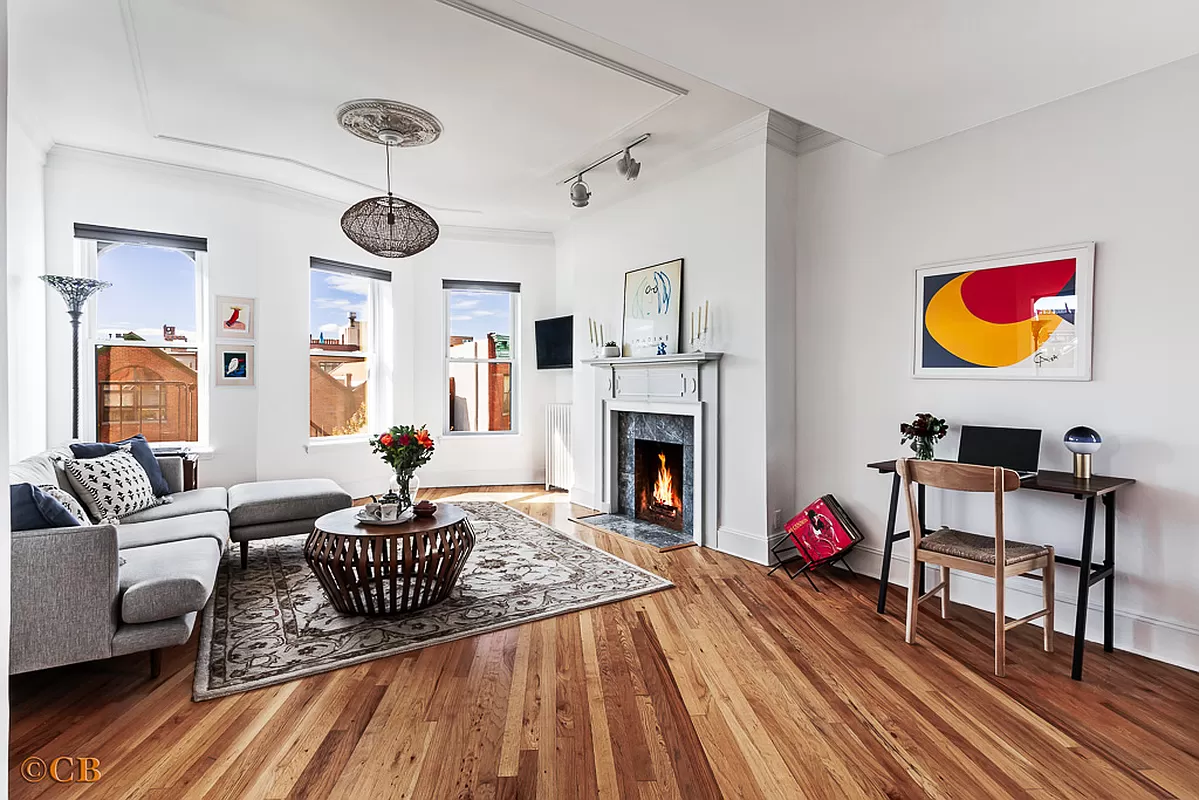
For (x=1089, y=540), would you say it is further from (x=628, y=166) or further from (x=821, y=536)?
(x=628, y=166)

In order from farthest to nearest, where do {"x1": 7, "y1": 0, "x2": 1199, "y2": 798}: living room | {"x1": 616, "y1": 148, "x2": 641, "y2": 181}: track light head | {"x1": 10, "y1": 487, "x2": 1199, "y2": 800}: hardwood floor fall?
{"x1": 616, "y1": 148, "x2": 641, "y2": 181}: track light head < {"x1": 7, "y1": 0, "x2": 1199, "y2": 798}: living room < {"x1": 10, "y1": 487, "x2": 1199, "y2": 800}: hardwood floor

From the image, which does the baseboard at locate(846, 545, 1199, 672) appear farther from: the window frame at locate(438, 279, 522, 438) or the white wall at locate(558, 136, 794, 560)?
the window frame at locate(438, 279, 522, 438)

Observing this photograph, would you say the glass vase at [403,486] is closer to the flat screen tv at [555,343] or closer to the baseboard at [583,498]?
the baseboard at [583,498]

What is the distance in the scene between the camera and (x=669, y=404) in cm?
494

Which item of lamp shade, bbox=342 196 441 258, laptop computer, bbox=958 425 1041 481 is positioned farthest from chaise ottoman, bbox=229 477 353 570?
laptop computer, bbox=958 425 1041 481

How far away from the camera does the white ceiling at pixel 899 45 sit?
89.3 inches

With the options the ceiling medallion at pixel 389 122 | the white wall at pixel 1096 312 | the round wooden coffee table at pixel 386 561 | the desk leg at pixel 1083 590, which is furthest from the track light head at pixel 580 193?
the desk leg at pixel 1083 590

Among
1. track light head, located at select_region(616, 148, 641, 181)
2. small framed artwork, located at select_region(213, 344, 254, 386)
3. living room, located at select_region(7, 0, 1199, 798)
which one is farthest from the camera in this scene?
small framed artwork, located at select_region(213, 344, 254, 386)

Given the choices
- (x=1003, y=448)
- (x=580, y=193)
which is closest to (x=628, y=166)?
(x=580, y=193)

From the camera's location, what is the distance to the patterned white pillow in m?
3.42

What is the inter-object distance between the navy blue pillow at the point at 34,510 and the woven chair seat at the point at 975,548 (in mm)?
3604

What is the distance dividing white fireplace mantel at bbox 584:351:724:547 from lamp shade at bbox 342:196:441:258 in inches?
71.2

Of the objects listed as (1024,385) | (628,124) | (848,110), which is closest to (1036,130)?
(848,110)

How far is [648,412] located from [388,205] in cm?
249
